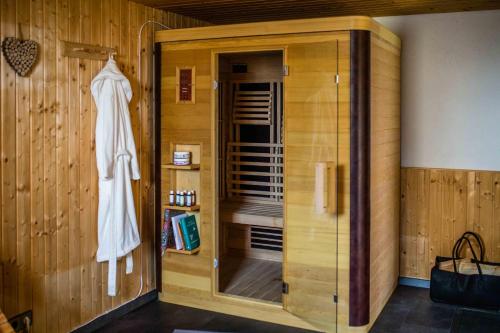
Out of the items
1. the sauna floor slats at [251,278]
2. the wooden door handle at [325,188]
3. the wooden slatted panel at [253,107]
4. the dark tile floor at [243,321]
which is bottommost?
the dark tile floor at [243,321]

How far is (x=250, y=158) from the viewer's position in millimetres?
6152

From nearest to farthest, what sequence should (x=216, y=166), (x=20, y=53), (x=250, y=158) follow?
(x=20, y=53) < (x=216, y=166) < (x=250, y=158)

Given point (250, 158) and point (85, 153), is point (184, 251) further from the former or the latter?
point (250, 158)

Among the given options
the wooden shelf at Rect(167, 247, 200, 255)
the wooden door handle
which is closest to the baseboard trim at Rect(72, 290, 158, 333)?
the wooden shelf at Rect(167, 247, 200, 255)

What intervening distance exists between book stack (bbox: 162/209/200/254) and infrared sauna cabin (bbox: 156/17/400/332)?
6cm

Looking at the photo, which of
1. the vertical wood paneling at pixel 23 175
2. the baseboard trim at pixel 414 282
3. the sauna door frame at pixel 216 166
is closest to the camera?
the vertical wood paneling at pixel 23 175

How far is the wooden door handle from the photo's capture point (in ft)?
13.5

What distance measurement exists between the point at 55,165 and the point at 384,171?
2538 mm

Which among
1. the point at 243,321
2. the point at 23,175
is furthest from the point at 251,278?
the point at 23,175

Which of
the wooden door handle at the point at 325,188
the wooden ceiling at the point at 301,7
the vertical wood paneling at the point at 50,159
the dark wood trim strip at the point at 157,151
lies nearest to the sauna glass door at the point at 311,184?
the wooden door handle at the point at 325,188

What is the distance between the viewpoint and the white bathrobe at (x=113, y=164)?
14.0ft

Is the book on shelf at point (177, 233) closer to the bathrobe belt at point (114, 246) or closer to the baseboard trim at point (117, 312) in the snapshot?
the baseboard trim at point (117, 312)

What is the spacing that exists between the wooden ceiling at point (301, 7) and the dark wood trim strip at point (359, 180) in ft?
2.55

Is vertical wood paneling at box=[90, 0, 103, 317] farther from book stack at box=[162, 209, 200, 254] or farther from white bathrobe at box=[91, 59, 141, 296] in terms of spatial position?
book stack at box=[162, 209, 200, 254]
